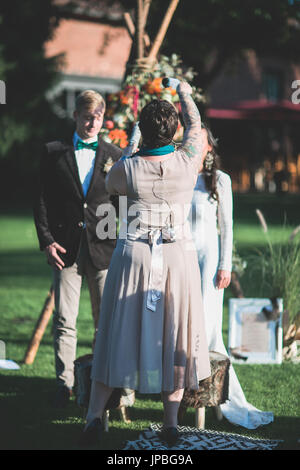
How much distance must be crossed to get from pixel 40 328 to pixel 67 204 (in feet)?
5.34

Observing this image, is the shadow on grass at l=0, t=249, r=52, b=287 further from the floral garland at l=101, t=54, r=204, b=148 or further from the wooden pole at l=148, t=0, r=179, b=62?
the wooden pole at l=148, t=0, r=179, b=62

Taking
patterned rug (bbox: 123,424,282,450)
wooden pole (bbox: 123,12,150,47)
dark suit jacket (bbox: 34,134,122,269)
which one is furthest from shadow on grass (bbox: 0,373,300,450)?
wooden pole (bbox: 123,12,150,47)

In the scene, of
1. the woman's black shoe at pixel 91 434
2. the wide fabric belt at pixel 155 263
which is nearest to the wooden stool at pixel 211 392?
the woman's black shoe at pixel 91 434

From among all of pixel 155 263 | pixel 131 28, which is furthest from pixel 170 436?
pixel 131 28

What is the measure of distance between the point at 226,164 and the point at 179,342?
23.8 meters

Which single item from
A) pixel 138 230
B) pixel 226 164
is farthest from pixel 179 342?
pixel 226 164

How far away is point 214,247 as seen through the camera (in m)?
4.77

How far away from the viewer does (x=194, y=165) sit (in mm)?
3854

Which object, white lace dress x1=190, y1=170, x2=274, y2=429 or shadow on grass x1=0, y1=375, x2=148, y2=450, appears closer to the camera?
shadow on grass x1=0, y1=375, x2=148, y2=450

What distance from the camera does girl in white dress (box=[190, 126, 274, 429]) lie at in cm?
467

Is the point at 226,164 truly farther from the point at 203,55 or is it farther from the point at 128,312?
the point at 128,312

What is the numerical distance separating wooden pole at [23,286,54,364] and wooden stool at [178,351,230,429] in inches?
75.2

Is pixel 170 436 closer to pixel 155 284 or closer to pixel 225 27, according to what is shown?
pixel 155 284

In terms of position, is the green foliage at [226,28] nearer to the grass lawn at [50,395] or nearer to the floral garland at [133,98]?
the floral garland at [133,98]
